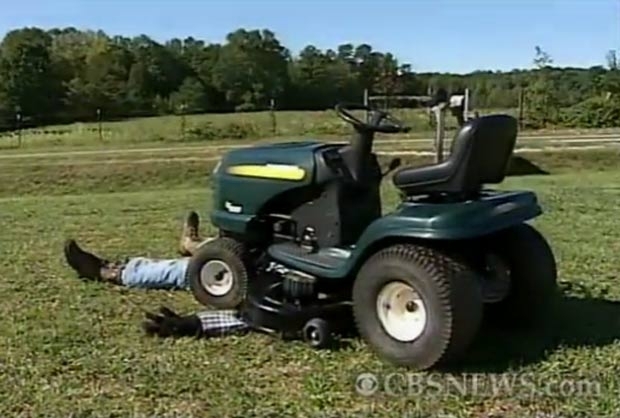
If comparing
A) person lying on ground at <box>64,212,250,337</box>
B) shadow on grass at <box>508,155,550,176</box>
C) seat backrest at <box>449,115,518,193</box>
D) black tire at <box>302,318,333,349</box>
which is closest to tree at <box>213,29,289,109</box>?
shadow on grass at <box>508,155,550,176</box>

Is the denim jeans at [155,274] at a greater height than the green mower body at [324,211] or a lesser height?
lesser

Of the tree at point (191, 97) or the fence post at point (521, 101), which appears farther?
the tree at point (191, 97)

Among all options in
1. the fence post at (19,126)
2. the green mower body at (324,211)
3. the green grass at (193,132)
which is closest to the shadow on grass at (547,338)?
the green mower body at (324,211)

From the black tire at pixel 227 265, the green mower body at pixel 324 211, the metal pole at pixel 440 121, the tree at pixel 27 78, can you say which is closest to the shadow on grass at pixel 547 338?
the green mower body at pixel 324 211

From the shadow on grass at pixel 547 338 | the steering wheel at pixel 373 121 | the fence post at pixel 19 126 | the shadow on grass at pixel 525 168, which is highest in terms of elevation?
the steering wheel at pixel 373 121

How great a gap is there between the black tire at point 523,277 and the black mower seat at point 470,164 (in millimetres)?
434

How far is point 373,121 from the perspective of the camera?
4504 mm

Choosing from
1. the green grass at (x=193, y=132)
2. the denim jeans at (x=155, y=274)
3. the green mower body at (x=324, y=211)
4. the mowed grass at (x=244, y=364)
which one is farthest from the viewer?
the green grass at (x=193, y=132)

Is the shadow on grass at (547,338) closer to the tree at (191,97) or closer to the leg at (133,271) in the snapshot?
the leg at (133,271)

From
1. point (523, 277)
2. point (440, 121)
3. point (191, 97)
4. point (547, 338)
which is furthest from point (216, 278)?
point (191, 97)

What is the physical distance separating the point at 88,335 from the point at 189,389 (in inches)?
42.7

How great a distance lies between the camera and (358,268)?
4266mm

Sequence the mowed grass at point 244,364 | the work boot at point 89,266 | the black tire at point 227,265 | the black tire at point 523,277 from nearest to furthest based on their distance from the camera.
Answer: the mowed grass at point 244,364
the black tire at point 523,277
the black tire at point 227,265
the work boot at point 89,266

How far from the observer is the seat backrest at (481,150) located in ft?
13.1
